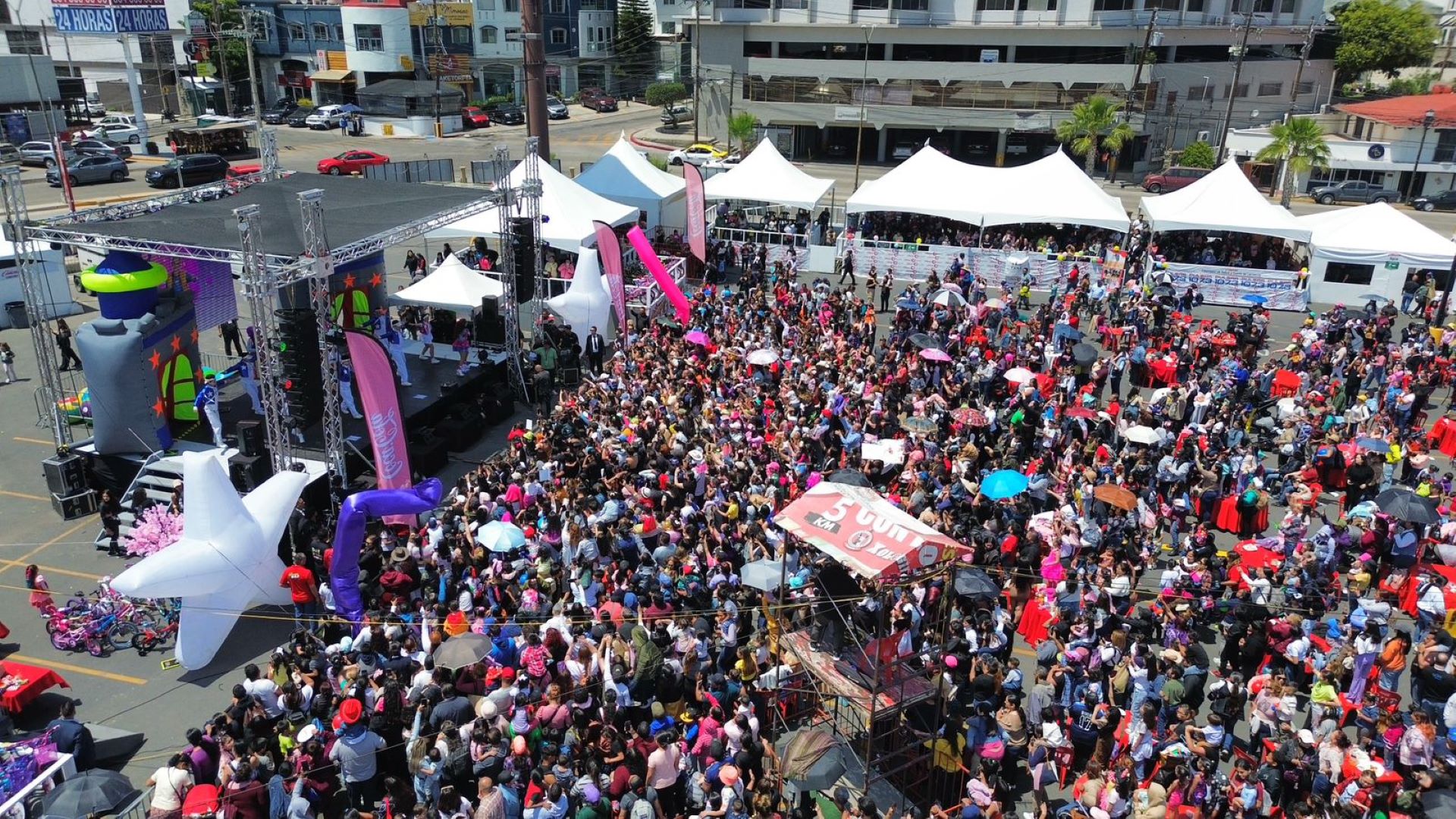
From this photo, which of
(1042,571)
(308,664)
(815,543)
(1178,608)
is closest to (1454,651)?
(1178,608)

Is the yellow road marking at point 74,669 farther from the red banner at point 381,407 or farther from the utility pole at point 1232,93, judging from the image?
the utility pole at point 1232,93

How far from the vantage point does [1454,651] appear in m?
10.7

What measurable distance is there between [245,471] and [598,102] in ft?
191

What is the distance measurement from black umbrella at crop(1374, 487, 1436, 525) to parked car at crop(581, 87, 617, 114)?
62.2m

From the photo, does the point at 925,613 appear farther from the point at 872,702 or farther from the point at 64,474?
the point at 64,474

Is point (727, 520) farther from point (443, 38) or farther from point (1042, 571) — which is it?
point (443, 38)

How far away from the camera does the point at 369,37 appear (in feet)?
204

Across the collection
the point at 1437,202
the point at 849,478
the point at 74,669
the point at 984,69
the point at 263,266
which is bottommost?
the point at 74,669

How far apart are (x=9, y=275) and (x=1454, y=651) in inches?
1147

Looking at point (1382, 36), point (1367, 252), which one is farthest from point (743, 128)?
point (1382, 36)

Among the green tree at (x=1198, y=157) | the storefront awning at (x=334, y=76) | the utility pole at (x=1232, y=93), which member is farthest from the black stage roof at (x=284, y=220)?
the storefront awning at (x=334, y=76)

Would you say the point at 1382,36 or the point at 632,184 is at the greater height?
the point at 1382,36

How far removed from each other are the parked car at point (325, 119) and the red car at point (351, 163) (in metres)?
17.4

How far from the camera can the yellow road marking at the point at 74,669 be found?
12039 mm
